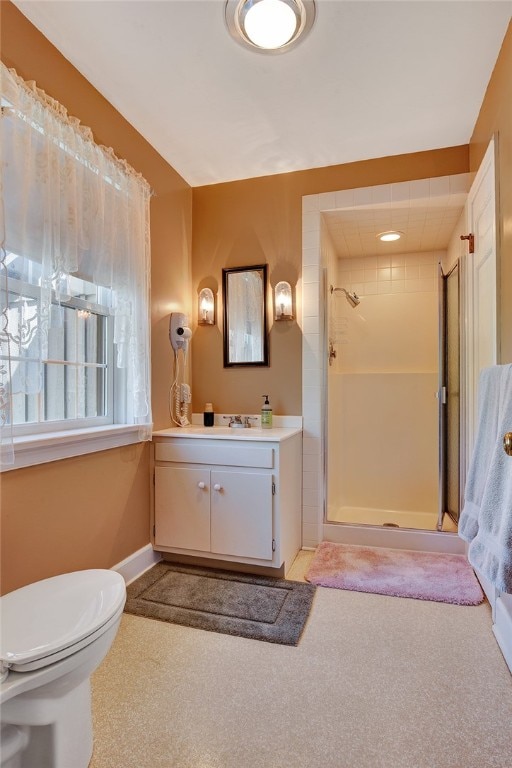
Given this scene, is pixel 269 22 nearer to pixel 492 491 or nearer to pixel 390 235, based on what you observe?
pixel 390 235

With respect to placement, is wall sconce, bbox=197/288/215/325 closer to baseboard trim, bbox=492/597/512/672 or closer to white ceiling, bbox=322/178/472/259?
white ceiling, bbox=322/178/472/259

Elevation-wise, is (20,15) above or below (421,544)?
above

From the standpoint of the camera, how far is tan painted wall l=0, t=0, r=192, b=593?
1488mm

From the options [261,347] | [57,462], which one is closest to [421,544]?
[261,347]

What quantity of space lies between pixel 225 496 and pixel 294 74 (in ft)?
6.86

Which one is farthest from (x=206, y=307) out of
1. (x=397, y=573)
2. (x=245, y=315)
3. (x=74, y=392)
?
(x=397, y=573)

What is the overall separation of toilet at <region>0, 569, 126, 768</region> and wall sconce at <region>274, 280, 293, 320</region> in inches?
74.5

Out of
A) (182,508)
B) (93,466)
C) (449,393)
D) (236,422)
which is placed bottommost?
(182,508)

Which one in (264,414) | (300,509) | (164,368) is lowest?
(300,509)

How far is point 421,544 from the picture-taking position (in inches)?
98.5

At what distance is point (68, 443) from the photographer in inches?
66.2

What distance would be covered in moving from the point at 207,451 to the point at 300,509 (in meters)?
0.79

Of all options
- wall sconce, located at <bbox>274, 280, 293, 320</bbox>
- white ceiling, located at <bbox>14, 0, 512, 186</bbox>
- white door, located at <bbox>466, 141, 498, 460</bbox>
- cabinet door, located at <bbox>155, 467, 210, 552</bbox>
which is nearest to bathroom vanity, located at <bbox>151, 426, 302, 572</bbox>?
cabinet door, located at <bbox>155, 467, 210, 552</bbox>

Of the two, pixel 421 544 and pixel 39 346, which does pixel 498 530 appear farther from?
pixel 39 346
